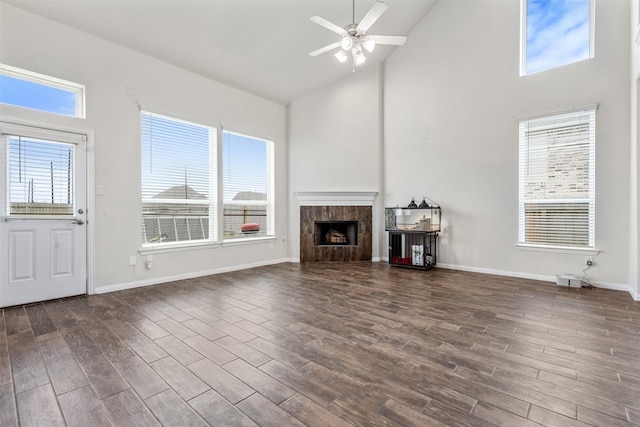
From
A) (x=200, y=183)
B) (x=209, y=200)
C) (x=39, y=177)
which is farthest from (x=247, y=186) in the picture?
(x=39, y=177)

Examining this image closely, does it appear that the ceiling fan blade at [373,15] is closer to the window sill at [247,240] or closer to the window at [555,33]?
the window at [555,33]

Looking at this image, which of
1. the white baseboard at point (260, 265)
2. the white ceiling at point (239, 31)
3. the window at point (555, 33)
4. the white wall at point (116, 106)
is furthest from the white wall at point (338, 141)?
the window at point (555, 33)

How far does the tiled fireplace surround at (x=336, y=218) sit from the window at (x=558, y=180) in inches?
99.2

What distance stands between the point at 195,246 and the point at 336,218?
8.62ft

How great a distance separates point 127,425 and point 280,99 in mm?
5578

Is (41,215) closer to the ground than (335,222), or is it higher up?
higher up

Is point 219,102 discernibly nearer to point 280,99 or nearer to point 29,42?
point 280,99

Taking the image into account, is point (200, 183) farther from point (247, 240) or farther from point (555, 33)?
point (555, 33)

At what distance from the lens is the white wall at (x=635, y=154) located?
3.26m

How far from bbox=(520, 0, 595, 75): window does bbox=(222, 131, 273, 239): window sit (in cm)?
445

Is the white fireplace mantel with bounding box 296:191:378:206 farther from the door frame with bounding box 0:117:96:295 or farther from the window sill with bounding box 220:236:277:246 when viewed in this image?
the door frame with bounding box 0:117:96:295

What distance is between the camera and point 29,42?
3244 mm

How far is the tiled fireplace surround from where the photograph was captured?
5.91m

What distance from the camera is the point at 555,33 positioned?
418cm
